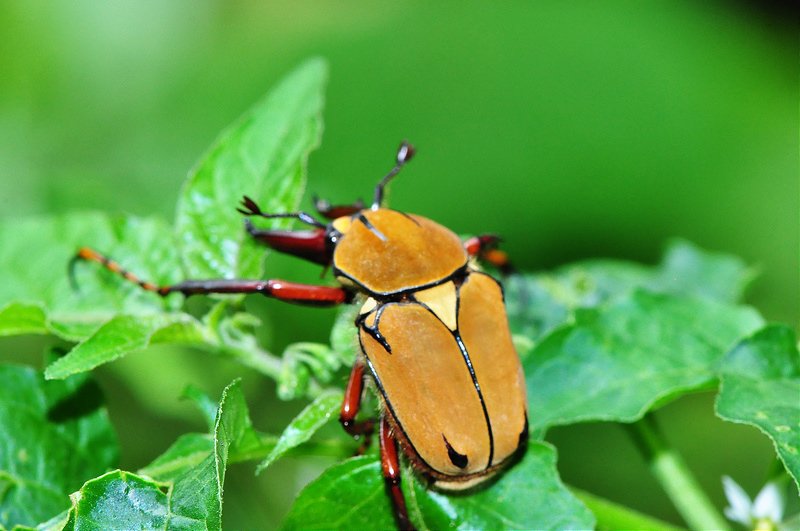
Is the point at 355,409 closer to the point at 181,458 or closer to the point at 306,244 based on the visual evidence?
the point at 181,458

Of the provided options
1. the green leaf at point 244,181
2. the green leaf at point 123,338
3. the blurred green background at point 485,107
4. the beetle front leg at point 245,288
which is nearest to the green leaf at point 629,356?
the beetle front leg at point 245,288

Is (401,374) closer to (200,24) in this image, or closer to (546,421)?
(546,421)

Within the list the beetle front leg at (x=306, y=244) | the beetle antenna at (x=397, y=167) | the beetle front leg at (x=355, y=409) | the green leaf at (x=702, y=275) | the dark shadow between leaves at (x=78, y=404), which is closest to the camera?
the beetle front leg at (x=355, y=409)

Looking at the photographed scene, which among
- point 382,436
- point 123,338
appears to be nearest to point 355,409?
point 382,436

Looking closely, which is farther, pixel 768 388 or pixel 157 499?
pixel 768 388

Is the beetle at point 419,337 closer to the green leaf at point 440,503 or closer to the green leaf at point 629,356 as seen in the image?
the green leaf at point 440,503

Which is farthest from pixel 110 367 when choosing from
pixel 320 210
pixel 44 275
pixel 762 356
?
pixel 762 356
